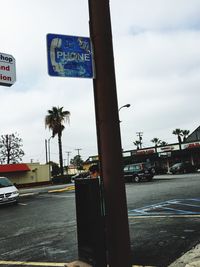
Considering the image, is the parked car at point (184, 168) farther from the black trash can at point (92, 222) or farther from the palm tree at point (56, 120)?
the black trash can at point (92, 222)

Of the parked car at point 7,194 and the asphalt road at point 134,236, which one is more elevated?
the parked car at point 7,194

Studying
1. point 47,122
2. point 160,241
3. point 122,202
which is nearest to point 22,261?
point 160,241

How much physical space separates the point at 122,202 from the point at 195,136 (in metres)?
73.5

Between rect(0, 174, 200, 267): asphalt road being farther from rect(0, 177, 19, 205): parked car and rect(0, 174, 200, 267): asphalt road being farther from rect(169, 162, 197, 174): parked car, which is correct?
rect(169, 162, 197, 174): parked car

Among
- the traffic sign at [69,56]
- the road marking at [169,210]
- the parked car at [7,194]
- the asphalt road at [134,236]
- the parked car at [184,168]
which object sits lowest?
the asphalt road at [134,236]

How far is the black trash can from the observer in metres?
3.40

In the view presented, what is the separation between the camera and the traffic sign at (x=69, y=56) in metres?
3.48

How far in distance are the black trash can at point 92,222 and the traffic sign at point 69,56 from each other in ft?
3.77

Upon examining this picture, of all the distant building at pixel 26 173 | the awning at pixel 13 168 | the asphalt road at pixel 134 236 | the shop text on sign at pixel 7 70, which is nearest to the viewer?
the shop text on sign at pixel 7 70

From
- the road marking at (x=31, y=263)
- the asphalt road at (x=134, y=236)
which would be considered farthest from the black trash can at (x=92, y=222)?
the road marking at (x=31, y=263)

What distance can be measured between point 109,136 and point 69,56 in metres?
0.95

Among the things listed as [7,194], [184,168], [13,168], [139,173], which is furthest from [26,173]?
[7,194]

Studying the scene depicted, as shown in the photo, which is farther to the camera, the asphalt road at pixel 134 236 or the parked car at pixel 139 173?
the parked car at pixel 139 173

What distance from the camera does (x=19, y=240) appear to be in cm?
842
